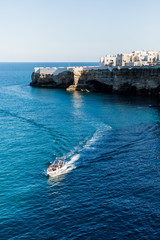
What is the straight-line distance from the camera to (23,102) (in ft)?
347

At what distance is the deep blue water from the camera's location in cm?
3116

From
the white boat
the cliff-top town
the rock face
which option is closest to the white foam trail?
the white boat

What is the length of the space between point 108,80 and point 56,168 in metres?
93.0

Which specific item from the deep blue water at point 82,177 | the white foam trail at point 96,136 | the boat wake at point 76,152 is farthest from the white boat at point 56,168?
the white foam trail at point 96,136

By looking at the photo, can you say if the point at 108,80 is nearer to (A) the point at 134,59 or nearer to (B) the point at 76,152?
(A) the point at 134,59

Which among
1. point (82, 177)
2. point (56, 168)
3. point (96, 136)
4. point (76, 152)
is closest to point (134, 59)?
point (96, 136)

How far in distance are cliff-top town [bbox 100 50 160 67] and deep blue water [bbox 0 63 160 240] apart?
5907 centimetres

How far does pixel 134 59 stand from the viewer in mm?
149625

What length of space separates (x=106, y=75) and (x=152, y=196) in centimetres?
9955

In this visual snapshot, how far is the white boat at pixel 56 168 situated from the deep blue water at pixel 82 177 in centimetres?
106

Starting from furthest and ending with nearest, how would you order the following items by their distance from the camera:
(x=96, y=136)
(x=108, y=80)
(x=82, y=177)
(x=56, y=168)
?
(x=108, y=80) → (x=96, y=136) → (x=56, y=168) → (x=82, y=177)

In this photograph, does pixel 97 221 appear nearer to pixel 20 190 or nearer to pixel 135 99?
pixel 20 190

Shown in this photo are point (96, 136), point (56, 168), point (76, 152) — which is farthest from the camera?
point (96, 136)

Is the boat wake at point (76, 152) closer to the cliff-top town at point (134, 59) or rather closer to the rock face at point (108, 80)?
the rock face at point (108, 80)
